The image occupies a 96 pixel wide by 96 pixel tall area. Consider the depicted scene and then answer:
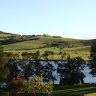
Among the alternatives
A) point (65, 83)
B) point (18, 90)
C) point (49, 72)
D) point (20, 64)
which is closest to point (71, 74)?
point (65, 83)

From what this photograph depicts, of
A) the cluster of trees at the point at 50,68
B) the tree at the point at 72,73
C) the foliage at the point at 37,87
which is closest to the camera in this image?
the foliage at the point at 37,87

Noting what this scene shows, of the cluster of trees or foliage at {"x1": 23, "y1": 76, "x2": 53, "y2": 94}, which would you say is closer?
foliage at {"x1": 23, "y1": 76, "x2": 53, "y2": 94}

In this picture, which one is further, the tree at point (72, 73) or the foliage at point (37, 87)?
the tree at point (72, 73)

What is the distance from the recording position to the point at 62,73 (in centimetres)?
12656

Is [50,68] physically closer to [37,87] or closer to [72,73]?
[72,73]

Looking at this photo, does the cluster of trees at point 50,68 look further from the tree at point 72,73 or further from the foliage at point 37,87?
the foliage at point 37,87

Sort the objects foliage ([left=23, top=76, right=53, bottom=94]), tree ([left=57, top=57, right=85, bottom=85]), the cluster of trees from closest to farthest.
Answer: foliage ([left=23, top=76, right=53, bottom=94])
the cluster of trees
tree ([left=57, top=57, right=85, bottom=85])

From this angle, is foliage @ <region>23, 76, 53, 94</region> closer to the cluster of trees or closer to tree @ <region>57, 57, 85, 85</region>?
the cluster of trees

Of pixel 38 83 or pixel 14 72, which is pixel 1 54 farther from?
pixel 38 83

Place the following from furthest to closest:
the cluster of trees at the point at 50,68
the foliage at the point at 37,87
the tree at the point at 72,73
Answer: the tree at the point at 72,73
the cluster of trees at the point at 50,68
the foliage at the point at 37,87

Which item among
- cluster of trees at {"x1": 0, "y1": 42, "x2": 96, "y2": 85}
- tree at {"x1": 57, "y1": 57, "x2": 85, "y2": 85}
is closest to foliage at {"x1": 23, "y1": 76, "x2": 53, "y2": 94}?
cluster of trees at {"x1": 0, "y1": 42, "x2": 96, "y2": 85}

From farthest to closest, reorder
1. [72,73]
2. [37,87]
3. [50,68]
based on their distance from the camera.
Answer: [50,68]
[72,73]
[37,87]

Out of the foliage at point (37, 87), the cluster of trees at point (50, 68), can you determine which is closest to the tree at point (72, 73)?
the cluster of trees at point (50, 68)

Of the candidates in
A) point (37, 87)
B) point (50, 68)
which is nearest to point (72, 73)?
point (50, 68)
